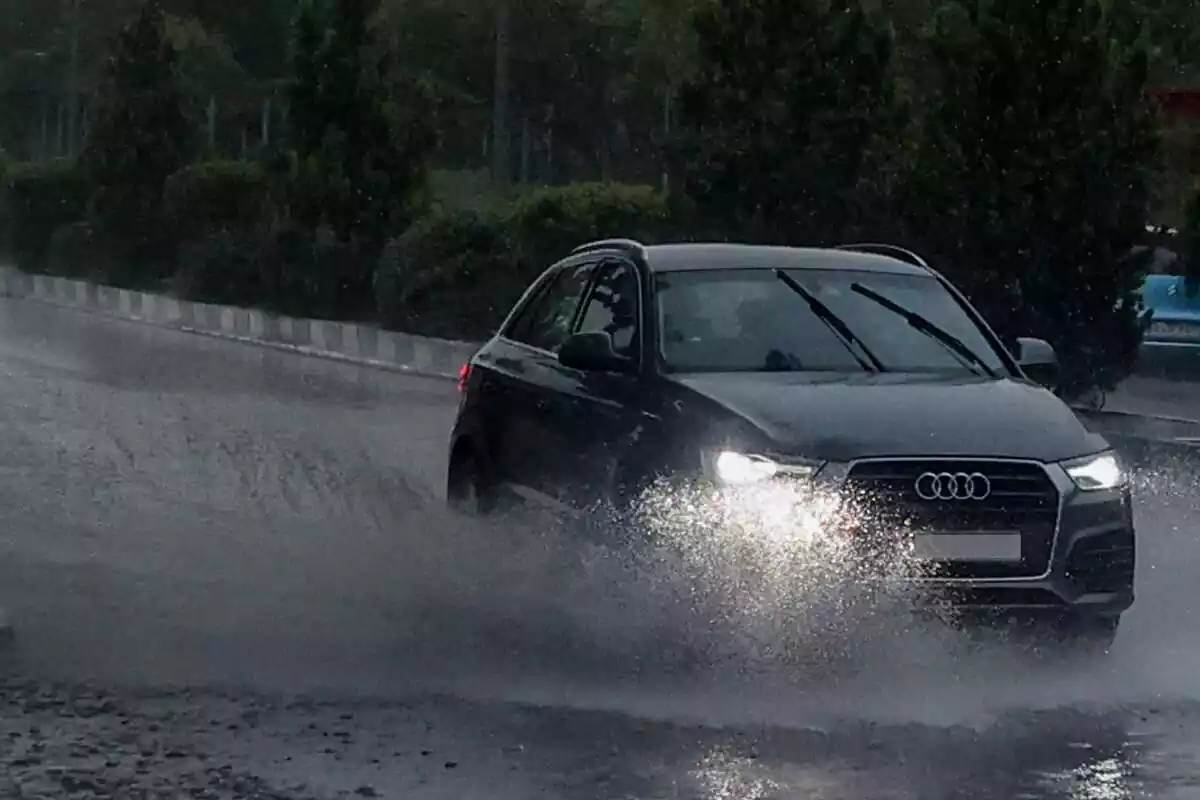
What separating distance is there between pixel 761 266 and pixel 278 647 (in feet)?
8.36

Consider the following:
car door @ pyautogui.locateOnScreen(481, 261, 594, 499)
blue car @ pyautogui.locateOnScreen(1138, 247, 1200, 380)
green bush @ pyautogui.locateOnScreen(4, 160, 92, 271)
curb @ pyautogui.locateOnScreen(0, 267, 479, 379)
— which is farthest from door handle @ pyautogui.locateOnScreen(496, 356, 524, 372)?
green bush @ pyautogui.locateOnScreen(4, 160, 92, 271)

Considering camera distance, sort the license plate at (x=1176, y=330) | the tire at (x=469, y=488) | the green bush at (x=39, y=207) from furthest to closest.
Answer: the green bush at (x=39, y=207) < the license plate at (x=1176, y=330) < the tire at (x=469, y=488)

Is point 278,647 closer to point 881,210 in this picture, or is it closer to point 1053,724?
point 1053,724

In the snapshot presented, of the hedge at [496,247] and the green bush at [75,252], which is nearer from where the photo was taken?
the hedge at [496,247]

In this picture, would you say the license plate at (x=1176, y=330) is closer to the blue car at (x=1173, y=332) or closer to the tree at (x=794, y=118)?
the blue car at (x=1173, y=332)

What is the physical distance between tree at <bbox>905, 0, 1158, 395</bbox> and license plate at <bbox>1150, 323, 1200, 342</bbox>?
3500 millimetres

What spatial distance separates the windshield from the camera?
902cm

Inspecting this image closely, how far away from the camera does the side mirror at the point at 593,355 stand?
351 inches

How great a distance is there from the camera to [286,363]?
26.5 metres

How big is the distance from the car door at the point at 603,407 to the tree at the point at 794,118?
1403 cm

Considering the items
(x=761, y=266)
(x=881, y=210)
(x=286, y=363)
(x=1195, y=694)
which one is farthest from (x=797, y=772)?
(x=286, y=363)

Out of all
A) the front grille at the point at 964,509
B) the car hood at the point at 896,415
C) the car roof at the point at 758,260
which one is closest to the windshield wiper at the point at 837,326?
the car roof at the point at 758,260

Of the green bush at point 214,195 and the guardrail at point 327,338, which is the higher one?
the green bush at point 214,195

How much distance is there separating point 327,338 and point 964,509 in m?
22.3
